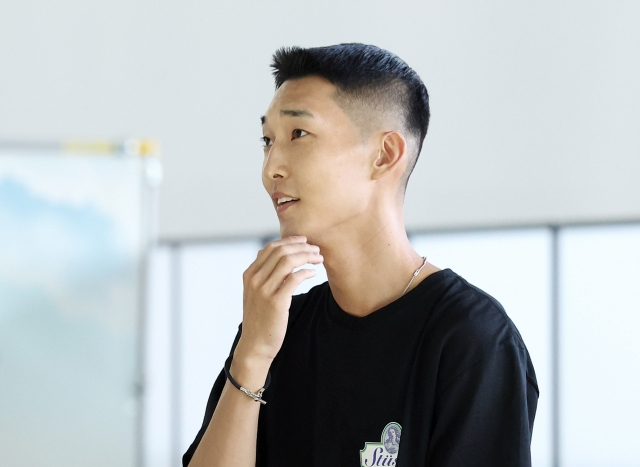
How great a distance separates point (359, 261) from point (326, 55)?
0.37 metres

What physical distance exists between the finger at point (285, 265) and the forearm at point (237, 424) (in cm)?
13

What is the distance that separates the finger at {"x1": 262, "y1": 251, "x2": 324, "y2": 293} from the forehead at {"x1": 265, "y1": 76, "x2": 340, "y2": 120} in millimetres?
241

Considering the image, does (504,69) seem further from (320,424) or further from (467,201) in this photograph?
(320,424)

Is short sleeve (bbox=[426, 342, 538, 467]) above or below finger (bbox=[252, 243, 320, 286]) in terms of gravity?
below

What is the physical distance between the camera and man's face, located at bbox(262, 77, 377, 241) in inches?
48.9

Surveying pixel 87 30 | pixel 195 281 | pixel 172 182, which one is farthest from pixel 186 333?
pixel 87 30

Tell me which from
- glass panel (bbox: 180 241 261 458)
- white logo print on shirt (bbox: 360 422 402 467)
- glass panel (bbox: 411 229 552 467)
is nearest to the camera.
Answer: white logo print on shirt (bbox: 360 422 402 467)

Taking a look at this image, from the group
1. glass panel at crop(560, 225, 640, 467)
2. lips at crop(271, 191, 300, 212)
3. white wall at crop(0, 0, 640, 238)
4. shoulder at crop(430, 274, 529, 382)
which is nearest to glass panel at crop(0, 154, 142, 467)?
white wall at crop(0, 0, 640, 238)

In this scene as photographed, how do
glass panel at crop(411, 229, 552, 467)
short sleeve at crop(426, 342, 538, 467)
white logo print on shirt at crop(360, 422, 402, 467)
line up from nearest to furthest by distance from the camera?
short sleeve at crop(426, 342, 538, 467) → white logo print on shirt at crop(360, 422, 402, 467) → glass panel at crop(411, 229, 552, 467)

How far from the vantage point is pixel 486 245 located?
11.7 ft

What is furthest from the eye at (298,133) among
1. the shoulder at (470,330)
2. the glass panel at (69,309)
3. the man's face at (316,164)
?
the glass panel at (69,309)

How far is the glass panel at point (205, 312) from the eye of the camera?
341 cm

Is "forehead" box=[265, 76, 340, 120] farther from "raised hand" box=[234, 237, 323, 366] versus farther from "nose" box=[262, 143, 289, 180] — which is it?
"raised hand" box=[234, 237, 323, 366]

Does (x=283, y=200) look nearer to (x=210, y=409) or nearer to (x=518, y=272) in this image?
(x=210, y=409)
